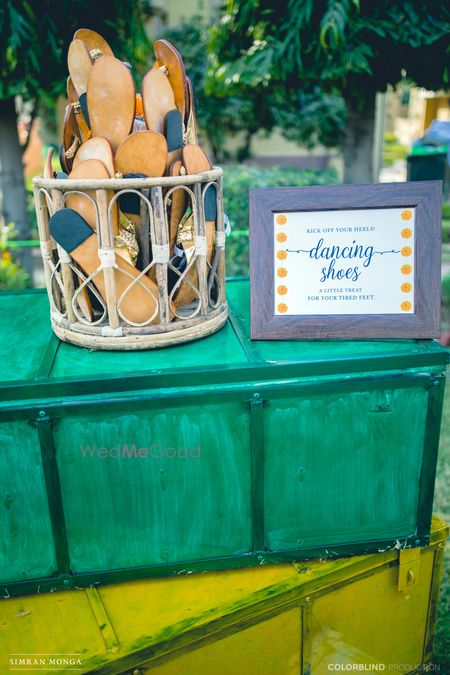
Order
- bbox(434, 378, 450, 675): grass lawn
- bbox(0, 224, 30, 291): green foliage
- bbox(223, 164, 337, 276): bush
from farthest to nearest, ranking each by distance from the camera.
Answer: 1. bbox(223, 164, 337, 276): bush
2. bbox(0, 224, 30, 291): green foliage
3. bbox(434, 378, 450, 675): grass lawn

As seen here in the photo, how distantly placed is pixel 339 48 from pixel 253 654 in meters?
3.17

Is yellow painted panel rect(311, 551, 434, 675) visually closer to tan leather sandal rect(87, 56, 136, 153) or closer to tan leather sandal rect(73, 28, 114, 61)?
tan leather sandal rect(87, 56, 136, 153)

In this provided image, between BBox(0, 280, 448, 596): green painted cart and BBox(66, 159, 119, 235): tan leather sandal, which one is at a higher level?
BBox(66, 159, 119, 235): tan leather sandal

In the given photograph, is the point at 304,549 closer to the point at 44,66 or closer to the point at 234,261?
the point at 44,66

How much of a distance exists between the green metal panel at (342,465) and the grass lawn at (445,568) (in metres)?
0.80

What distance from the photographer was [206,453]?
4.75 feet

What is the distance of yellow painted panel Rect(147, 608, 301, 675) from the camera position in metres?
1.49

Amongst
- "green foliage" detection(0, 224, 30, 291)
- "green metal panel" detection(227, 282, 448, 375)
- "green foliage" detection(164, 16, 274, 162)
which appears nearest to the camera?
"green metal panel" detection(227, 282, 448, 375)

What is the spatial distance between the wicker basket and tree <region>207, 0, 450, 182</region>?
2252 millimetres

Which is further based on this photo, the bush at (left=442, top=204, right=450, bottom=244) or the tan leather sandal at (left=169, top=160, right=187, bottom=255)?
the bush at (left=442, top=204, right=450, bottom=244)

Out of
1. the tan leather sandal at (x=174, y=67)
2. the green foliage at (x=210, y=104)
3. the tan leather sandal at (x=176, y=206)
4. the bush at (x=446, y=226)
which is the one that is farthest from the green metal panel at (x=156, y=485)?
the bush at (x=446, y=226)

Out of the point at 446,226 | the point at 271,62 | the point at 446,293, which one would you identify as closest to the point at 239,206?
the point at 271,62

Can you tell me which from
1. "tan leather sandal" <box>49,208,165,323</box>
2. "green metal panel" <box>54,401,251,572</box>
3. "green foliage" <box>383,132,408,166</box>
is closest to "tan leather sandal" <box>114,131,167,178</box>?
"tan leather sandal" <box>49,208,165,323</box>

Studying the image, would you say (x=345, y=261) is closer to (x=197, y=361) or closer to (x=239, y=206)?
(x=197, y=361)
